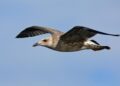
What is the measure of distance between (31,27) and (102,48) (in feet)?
16.8

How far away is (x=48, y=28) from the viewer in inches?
1158

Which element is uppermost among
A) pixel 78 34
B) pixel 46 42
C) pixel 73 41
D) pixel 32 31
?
pixel 78 34

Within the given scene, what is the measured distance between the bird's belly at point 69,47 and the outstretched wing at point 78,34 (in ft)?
0.63

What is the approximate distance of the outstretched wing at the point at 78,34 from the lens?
25469 millimetres

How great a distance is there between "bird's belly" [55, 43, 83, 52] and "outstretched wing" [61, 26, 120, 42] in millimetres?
192

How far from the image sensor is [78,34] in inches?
1029

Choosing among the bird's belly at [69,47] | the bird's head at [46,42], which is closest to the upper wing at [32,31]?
the bird's head at [46,42]

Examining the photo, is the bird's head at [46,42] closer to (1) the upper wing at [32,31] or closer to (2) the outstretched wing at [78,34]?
(2) the outstretched wing at [78,34]

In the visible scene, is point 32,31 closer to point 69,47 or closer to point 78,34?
point 69,47

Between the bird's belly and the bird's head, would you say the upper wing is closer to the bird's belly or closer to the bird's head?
the bird's head

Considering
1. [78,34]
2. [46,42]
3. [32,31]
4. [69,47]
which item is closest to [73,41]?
[69,47]

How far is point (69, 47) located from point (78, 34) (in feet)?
2.31

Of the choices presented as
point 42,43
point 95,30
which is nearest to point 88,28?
point 95,30

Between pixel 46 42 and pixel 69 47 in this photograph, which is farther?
pixel 46 42
